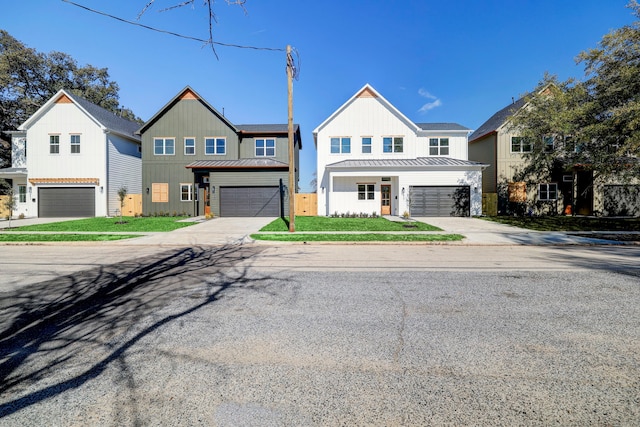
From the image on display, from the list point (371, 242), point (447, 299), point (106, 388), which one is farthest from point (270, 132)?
point (106, 388)

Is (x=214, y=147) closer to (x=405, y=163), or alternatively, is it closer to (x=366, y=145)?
(x=366, y=145)

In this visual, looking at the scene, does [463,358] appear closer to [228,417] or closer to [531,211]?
[228,417]

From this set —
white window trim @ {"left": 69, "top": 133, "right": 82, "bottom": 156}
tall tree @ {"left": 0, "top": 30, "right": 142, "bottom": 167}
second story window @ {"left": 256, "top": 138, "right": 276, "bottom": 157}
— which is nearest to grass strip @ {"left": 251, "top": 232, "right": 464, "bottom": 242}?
second story window @ {"left": 256, "top": 138, "right": 276, "bottom": 157}

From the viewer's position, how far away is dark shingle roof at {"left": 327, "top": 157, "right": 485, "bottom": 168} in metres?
22.2

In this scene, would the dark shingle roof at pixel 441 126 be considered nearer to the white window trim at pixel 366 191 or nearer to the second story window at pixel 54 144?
the white window trim at pixel 366 191

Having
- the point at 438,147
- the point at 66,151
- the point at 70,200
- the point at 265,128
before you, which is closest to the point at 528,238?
the point at 438,147

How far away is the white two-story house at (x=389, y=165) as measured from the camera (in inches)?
885

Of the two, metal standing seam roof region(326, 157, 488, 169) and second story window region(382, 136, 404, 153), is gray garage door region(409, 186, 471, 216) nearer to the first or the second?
metal standing seam roof region(326, 157, 488, 169)

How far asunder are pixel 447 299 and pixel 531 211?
2354 cm

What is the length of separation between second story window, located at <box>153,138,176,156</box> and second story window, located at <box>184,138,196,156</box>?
917 millimetres

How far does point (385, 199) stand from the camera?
2417 cm

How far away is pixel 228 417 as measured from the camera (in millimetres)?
2229

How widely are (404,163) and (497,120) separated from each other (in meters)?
11.5

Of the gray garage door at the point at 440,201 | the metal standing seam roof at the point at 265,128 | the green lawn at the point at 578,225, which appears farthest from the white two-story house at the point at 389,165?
the green lawn at the point at 578,225
